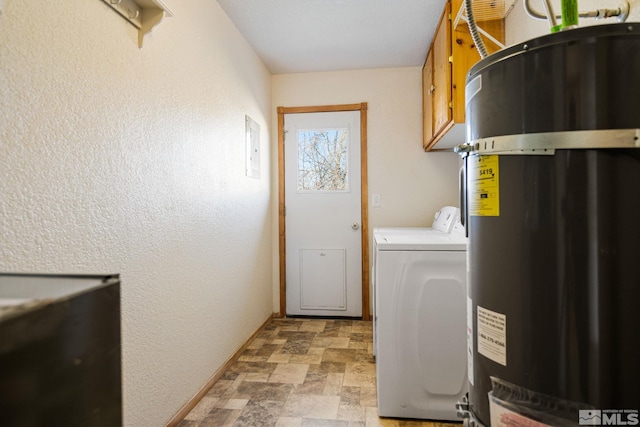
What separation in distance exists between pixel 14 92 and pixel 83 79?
0.84 feet

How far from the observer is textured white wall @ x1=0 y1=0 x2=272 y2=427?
953mm

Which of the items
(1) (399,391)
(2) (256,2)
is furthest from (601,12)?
(2) (256,2)

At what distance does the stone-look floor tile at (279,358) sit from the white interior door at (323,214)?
2.84 ft

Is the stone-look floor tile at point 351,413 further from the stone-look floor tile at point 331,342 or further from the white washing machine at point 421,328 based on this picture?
the stone-look floor tile at point 331,342

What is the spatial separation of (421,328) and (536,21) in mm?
1506

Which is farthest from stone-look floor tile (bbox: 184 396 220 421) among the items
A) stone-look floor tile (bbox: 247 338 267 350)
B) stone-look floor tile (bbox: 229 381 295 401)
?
stone-look floor tile (bbox: 247 338 267 350)

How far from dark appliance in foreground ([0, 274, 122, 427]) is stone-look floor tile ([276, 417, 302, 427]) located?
1.44 metres

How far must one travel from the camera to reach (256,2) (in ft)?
7.04

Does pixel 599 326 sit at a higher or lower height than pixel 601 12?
lower

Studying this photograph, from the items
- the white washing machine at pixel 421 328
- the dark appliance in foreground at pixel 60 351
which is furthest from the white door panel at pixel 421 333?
the dark appliance in foreground at pixel 60 351

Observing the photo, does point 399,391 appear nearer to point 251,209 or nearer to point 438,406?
point 438,406

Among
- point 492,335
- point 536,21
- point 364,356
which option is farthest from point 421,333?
point 536,21

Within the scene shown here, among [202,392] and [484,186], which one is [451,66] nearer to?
[484,186]

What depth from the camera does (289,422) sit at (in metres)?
1.71
